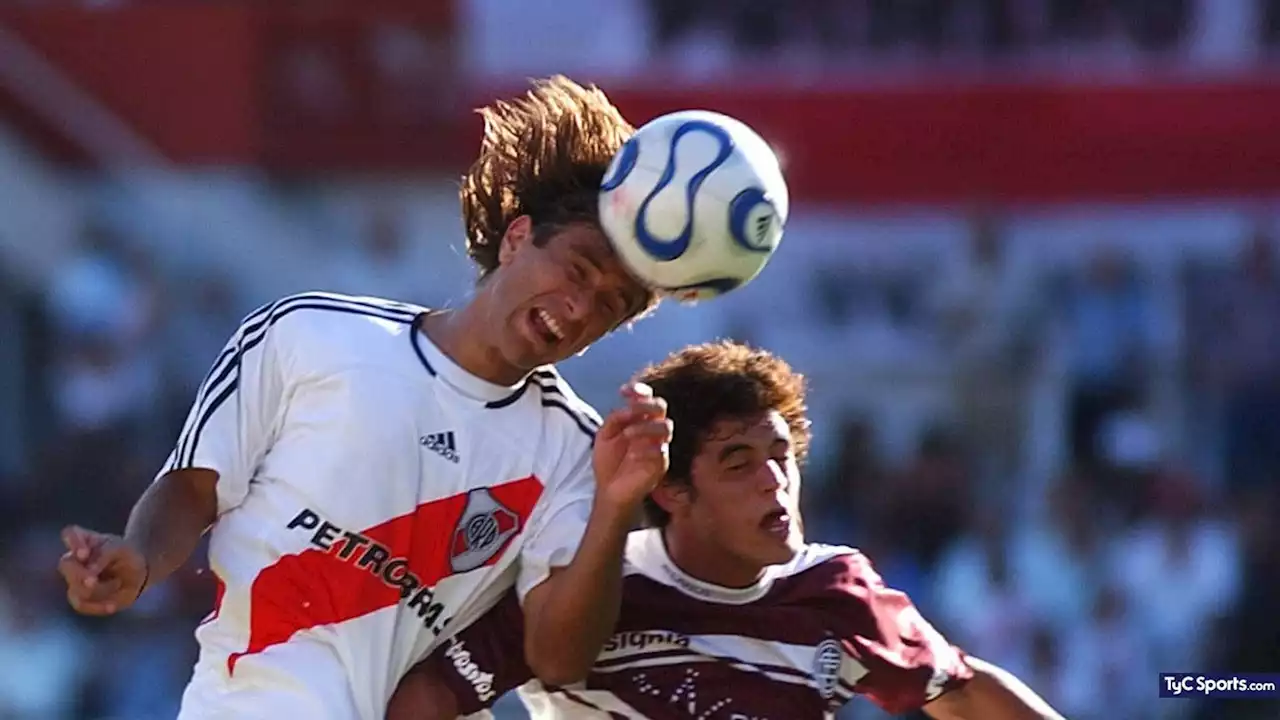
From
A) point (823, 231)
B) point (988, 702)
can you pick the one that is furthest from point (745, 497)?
point (823, 231)

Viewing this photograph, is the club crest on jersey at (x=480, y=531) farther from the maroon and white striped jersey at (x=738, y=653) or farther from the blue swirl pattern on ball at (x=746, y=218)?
the blue swirl pattern on ball at (x=746, y=218)

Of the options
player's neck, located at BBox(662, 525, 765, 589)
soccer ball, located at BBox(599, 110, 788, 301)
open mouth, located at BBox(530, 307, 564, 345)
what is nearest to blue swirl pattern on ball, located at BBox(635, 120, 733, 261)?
soccer ball, located at BBox(599, 110, 788, 301)

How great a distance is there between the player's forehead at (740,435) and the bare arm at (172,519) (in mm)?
1043

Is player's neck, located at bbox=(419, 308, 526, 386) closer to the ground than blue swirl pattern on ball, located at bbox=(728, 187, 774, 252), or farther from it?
closer to the ground

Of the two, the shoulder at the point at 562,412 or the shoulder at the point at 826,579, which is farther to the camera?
the shoulder at the point at 826,579

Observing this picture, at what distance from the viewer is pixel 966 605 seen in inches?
408

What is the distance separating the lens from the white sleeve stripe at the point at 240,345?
15.1 ft

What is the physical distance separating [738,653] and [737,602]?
11cm

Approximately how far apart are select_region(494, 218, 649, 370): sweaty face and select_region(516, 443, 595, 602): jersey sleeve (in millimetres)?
242

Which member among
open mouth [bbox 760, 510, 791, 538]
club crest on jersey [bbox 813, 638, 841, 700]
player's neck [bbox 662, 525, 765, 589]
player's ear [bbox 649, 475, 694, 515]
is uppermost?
player's ear [bbox 649, 475, 694, 515]

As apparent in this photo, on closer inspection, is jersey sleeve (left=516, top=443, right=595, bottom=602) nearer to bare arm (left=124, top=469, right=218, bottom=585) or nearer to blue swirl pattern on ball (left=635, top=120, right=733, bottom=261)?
blue swirl pattern on ball (left=635, top=120, right=733, bottom=261)

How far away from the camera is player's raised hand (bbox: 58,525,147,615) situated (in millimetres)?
4156

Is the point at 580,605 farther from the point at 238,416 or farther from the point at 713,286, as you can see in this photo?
the point at 238,416
